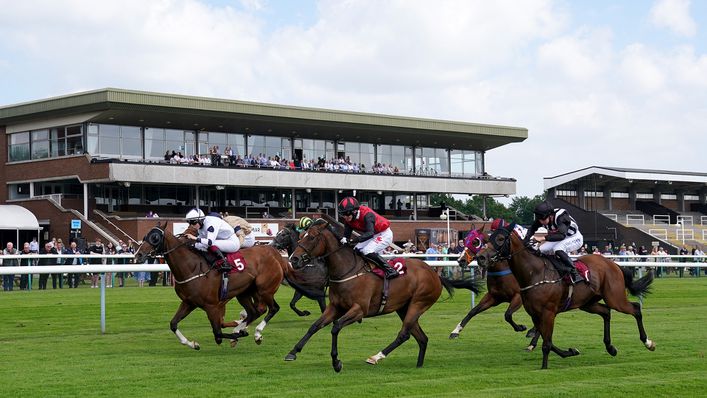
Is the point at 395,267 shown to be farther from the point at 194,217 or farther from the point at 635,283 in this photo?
the point at 635,283

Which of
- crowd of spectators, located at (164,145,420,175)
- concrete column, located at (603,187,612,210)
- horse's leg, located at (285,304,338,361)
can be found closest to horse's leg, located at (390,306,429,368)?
horse's leg, located at (285,304,338,361)

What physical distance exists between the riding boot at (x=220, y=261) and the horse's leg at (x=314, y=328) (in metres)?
1.99

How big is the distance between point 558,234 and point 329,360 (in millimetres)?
2998

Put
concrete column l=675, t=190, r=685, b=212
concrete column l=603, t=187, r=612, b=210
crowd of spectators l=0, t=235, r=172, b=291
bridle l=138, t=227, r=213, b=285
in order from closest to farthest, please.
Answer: bridle l=138, t=227, r=213, b=285
crowd of spectators l=0, t=235, r=172, b=291
concrete column l=603, t=187, r=612, b=210
concrete column l=675, t=190, r=685, b=212

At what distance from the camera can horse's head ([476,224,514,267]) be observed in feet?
33.6

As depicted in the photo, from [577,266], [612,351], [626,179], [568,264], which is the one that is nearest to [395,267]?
[568,264]

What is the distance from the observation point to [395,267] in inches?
419

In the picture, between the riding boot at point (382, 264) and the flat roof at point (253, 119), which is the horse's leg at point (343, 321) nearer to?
the riding boot at point (382, 264)

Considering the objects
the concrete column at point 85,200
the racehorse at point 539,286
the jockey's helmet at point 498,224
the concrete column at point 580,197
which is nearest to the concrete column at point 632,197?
the concrete column at point 580,197

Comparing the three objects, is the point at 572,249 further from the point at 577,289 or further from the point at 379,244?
the point at 379,244

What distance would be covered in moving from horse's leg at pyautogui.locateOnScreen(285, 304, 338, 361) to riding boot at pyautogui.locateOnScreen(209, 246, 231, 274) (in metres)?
1.99

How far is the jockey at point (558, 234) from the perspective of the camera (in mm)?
10766

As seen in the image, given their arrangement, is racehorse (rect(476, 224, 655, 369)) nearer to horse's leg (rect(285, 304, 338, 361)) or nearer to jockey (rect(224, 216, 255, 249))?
horse's leg (rect(285, 304, 338, 361))

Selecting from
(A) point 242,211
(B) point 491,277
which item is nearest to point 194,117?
(A) point 242,211
